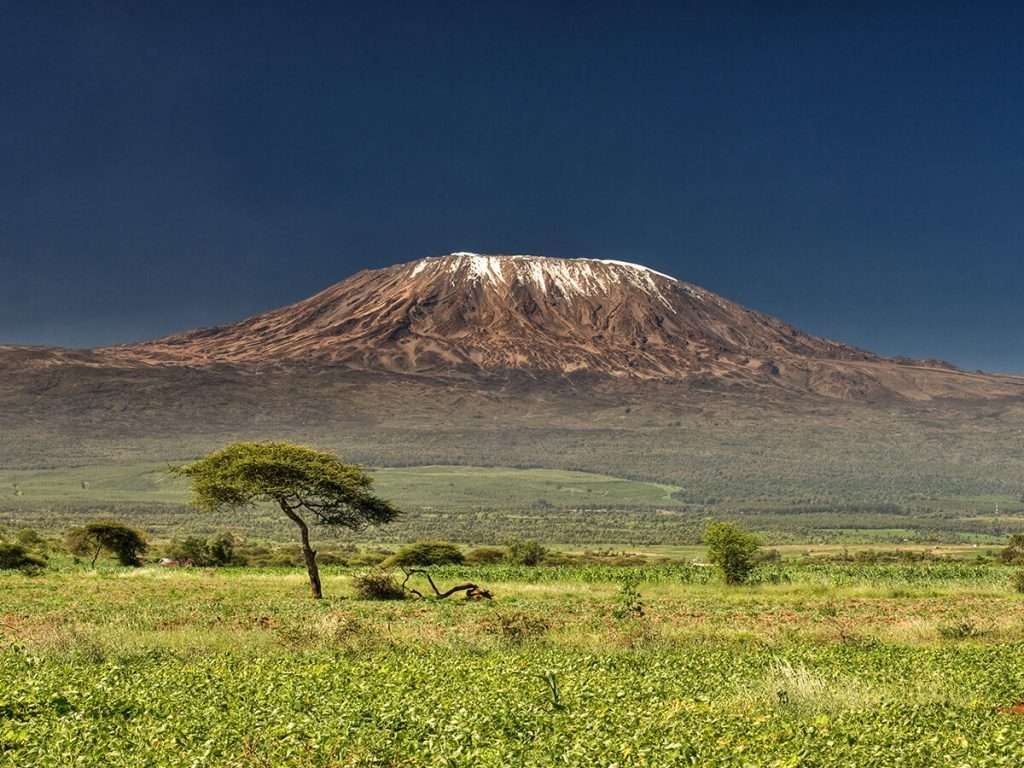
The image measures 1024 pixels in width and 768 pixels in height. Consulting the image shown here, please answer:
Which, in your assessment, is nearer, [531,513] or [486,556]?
[486,556]

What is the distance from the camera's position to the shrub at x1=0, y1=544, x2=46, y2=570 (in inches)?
1748

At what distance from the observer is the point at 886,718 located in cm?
1166

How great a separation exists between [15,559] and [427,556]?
22692 millimetres

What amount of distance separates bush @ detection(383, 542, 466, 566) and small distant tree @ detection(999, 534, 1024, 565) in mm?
35638

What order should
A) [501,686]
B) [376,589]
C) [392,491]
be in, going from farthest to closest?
[392,491] < [376,589] < [501,686]

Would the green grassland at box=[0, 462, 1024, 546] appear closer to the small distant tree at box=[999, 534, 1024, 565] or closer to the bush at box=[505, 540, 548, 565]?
the bush at box=[505, 540, 548, 565]

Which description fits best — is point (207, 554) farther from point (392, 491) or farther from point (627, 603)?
point (392, 491)

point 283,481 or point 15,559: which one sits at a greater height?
point 283,481

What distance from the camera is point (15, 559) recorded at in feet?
147

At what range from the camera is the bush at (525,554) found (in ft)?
194

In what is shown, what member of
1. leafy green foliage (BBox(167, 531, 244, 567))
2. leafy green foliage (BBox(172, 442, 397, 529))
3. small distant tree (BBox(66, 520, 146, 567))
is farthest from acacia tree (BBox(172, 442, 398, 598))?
small distant tree (BBox(66, 520, 146, 567))

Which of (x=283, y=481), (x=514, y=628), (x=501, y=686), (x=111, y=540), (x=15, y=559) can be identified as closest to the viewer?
(x=501, y=686)

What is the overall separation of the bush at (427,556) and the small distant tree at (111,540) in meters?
15.7

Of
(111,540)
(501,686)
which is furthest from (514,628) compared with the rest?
(111,540)
